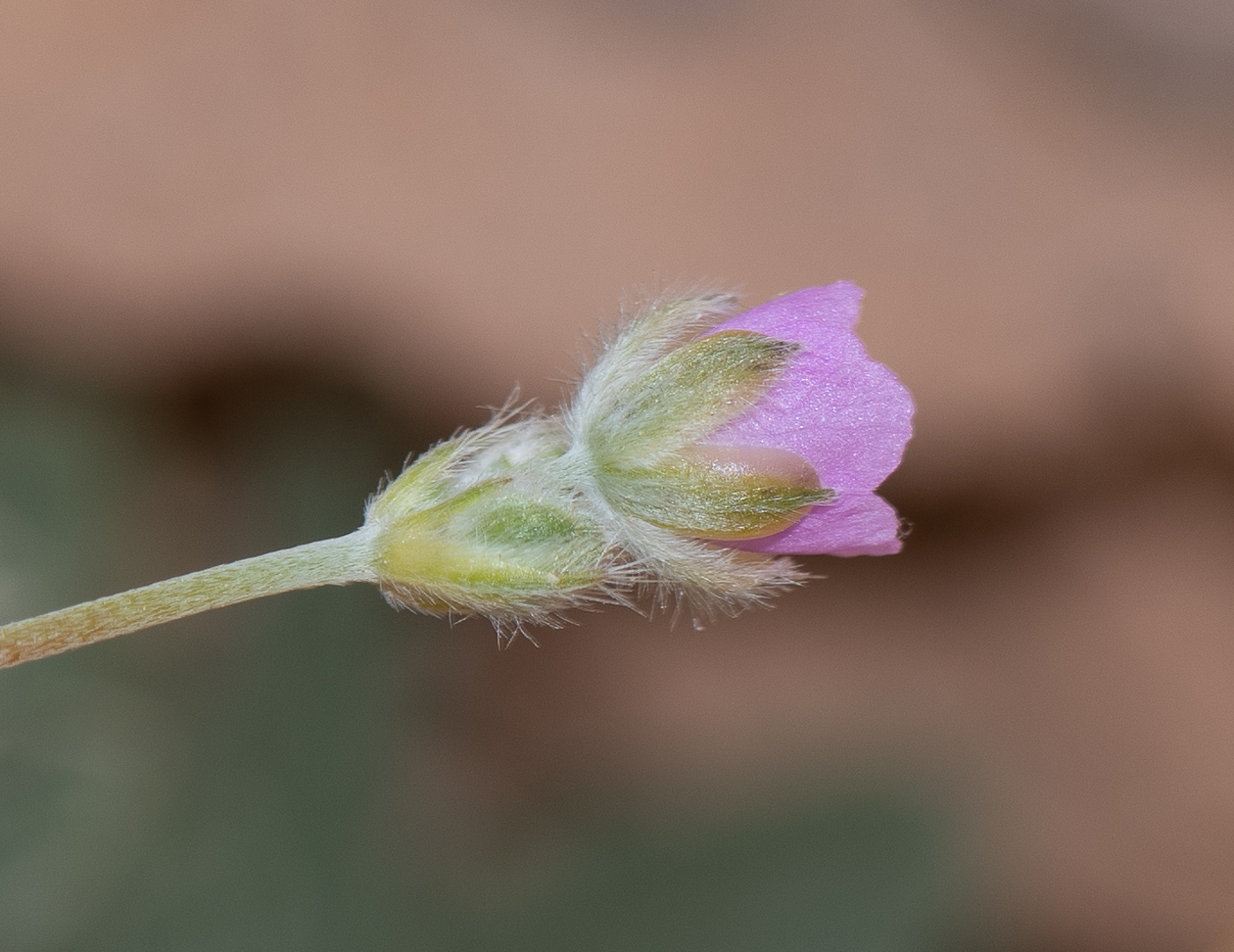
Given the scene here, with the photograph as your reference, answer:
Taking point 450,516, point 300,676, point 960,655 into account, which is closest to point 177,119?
point 300,676

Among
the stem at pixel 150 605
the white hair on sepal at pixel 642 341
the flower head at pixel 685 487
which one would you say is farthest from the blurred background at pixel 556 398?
the stem at pixel 150 605

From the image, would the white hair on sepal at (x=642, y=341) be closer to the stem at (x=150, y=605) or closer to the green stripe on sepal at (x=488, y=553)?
the green stripe on sepal at (x=488, y=553)

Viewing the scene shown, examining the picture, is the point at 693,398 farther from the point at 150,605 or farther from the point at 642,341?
the point at 150,605

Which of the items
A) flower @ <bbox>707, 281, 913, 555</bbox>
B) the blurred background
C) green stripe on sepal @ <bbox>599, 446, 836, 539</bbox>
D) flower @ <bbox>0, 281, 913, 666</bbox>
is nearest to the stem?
flower @ <bbox>0, 281, 913, 666</bbox>

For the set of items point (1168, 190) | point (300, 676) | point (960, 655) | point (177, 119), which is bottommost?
point (300, 676)

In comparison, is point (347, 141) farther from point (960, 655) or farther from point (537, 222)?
point (960, 655)

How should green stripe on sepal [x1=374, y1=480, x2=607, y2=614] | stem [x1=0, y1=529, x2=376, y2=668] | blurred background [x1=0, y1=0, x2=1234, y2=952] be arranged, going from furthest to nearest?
blurred background [x1=0, y1=0, x2=1234, y2=952] → green stripe on sepal [x1=374, y1=480, x2=607, y2=614] → stem [x1=0, y1=529, x2=376, y2=668]

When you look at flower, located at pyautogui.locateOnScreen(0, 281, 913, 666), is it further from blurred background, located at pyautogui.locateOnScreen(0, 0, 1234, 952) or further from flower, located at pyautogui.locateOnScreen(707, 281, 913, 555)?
blurred background, located at pyautogui.locateOnScreen(0, 0, 1234, 952)
